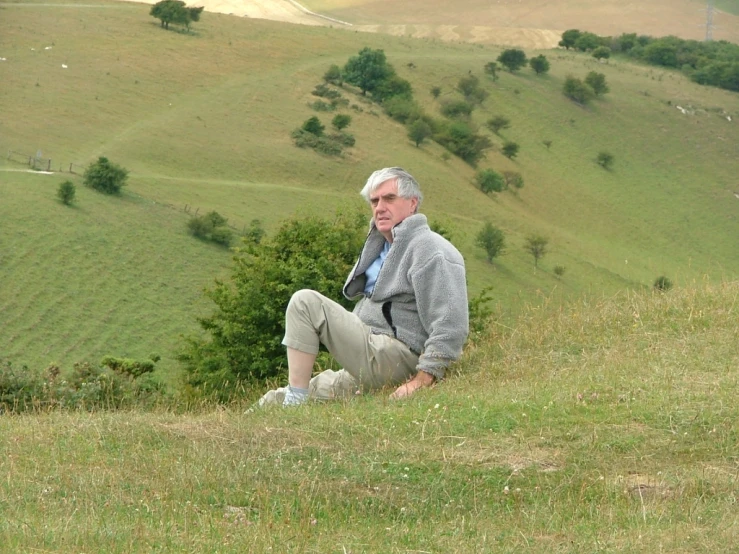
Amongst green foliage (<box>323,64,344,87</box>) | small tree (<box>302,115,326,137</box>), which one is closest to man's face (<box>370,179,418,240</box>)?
small tree (<box>302,115,326,137</box>)

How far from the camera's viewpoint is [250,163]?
8006 centimetres

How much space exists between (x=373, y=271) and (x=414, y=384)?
0.90 metres

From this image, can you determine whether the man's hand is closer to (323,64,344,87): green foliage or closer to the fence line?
the fence line

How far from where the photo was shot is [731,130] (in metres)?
113

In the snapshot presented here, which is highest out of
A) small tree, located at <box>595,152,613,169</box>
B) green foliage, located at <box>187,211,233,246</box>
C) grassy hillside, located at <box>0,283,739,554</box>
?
grassy hillside, located at <box>0,283,739,554</box>

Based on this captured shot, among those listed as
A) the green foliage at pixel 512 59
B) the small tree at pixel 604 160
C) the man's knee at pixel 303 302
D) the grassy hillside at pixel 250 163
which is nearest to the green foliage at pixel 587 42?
the grassy hillside at pixel 250 163

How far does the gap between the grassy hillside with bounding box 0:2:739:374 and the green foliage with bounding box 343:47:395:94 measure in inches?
134

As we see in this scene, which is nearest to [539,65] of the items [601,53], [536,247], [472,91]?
[472,91]

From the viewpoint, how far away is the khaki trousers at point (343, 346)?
6.89 meters

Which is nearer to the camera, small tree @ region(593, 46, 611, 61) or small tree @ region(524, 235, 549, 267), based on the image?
small tree @ region(524, 235, 549, 267)

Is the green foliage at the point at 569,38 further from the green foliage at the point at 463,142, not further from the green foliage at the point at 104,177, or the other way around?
the green foliage at the point at 104,177

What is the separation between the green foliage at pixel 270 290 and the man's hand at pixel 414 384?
8.12 meters

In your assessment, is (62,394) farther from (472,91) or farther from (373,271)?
(472,91)

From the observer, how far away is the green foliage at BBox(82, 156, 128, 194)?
63562mm
